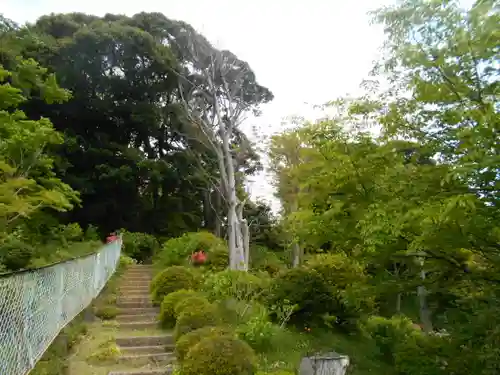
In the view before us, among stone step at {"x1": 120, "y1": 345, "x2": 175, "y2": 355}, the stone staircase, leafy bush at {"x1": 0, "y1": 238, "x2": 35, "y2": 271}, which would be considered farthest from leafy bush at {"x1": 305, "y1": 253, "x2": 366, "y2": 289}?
leafy bush at {"x1": 0, "y1": 238, "x2": 35, "y2": 271}

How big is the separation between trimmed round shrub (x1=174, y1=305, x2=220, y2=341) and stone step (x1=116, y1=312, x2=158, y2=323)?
1965 mm

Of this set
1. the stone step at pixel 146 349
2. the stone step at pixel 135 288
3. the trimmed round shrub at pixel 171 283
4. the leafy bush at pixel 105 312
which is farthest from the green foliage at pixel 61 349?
the stone step at pixel 135 288

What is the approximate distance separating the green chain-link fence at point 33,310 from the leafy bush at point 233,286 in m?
2.81

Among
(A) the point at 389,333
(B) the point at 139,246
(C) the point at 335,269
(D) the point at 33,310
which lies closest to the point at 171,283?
(C) the point at 335,269

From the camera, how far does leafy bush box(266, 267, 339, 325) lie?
8102mm

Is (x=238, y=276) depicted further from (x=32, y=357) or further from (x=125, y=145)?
(x=125, y=145)

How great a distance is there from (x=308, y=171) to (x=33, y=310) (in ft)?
11.3

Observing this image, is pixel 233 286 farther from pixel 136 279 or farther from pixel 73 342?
pixel 136 279

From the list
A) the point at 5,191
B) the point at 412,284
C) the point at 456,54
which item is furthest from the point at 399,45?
the point at 5,191

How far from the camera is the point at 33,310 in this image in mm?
3875

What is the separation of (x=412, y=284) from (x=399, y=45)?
265 cm

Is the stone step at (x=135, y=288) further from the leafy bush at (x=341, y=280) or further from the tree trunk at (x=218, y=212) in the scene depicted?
the tree trunk at (x=218, y=212)

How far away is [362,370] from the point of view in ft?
22.7

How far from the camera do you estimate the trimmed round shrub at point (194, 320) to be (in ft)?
20.4
